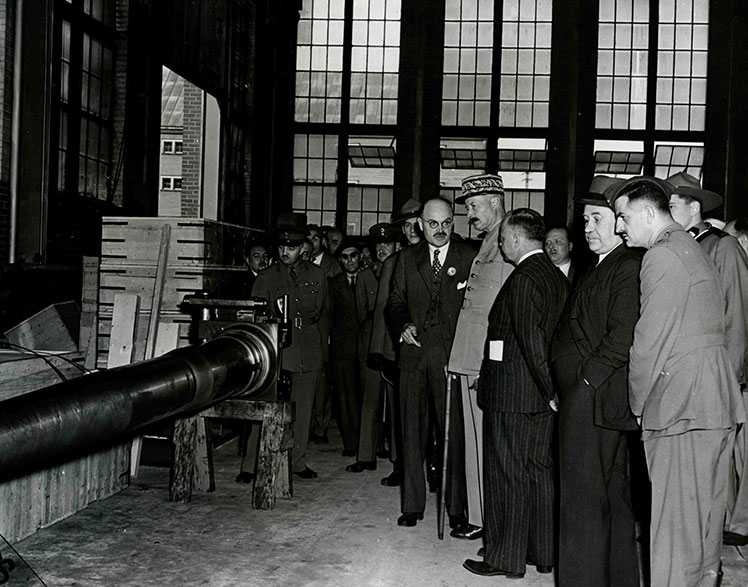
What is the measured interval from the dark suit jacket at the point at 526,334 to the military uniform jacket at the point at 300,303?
2270 mm

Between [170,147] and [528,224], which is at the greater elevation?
[170,147]

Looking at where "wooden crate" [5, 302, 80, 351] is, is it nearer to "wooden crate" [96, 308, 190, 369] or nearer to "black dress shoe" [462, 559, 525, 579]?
"wooden crate" [96, 308, 190, 369]

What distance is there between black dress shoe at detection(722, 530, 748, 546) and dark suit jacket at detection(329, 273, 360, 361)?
3.76 meters

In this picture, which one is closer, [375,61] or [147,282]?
[147,282]

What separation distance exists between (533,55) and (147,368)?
14.2 m

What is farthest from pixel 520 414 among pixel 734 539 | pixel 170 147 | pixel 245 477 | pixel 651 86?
pixel 170 147

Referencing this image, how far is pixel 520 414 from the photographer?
4.39m

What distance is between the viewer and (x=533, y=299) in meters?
4.29

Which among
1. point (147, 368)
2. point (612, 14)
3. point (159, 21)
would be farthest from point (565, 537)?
point (612, 14)

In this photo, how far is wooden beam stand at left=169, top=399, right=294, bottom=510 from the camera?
559cm

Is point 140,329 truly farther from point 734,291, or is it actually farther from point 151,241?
point 734,291

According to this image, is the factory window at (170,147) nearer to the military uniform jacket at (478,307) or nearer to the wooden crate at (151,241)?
the wooden crate at (151,241)

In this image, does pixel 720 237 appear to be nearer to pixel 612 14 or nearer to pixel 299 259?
pixel 299 259

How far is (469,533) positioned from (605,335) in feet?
6.14
